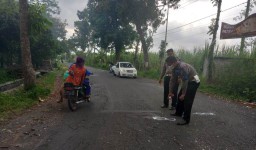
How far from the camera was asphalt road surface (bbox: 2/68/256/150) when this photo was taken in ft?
16.6

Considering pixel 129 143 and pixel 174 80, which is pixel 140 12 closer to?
pixel 174 80

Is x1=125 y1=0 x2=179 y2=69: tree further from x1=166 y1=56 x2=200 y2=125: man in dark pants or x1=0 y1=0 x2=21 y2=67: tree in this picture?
Result: x1=166 y1=56 x2=200 y2=125: man in dark pants

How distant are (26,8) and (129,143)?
8.43 metres

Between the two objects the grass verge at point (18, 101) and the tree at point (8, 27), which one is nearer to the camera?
the grass verge at point (18, 101)

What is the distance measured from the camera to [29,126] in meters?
6.35

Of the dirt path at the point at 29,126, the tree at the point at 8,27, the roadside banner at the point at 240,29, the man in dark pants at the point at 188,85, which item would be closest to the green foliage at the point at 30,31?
the tree at the point at 8,27

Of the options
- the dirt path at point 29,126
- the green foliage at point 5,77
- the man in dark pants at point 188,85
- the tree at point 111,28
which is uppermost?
the tree at point 111,28

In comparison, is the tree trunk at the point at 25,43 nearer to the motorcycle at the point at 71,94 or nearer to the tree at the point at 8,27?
the motorcycle at the point at 71,94

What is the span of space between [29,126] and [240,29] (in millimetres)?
14273

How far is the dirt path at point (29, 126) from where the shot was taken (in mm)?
5137

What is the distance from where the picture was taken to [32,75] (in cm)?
1116

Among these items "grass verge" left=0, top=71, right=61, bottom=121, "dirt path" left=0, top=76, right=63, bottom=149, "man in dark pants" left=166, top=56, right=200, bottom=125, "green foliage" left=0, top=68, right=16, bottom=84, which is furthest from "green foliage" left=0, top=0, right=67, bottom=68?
"man in dark pants" left=166, top=56, right=200, bottom=125

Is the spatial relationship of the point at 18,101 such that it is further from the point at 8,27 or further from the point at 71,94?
the point at 8,27

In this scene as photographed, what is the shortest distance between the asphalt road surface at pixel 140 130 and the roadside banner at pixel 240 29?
8047mm
